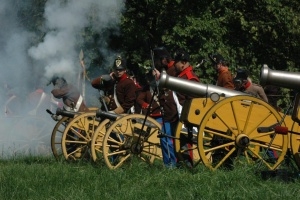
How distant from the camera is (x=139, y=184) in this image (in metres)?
8.34

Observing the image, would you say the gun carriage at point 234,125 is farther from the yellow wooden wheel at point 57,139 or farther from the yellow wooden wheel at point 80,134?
the yellow wooden wheel at point 57,139

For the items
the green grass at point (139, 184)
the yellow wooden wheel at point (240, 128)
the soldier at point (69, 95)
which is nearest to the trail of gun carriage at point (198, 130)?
the yellow wooden wheel at point (240, 128)

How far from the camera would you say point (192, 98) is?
366 inches

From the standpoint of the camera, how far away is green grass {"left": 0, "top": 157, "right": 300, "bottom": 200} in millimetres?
7569

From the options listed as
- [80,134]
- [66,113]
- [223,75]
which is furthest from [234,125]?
[66,113]

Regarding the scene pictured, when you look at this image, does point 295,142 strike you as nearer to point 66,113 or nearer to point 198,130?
point 198,130

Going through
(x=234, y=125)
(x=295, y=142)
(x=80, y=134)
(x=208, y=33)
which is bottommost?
(x=80, y=134)

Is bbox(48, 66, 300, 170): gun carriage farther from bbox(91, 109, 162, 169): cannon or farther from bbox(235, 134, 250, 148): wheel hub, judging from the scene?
bbox(91, 109, 162, 169): cannon

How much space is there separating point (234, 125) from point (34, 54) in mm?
6331

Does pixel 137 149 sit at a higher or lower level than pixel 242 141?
lower

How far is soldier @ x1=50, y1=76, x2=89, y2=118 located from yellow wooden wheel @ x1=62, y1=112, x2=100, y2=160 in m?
1.08

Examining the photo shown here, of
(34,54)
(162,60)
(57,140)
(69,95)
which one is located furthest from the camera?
(34,54)

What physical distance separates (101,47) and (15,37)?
4.30 metres

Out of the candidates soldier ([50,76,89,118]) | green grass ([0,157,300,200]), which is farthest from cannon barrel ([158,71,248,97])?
soldier ([50,76,89,118])
